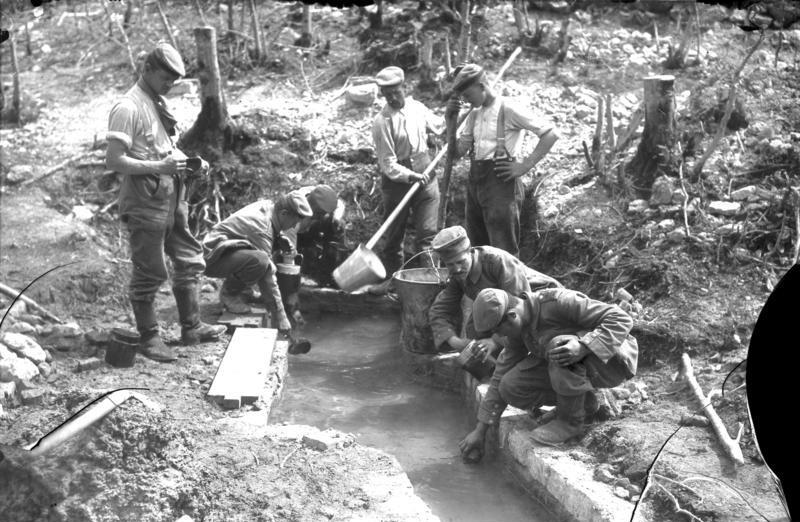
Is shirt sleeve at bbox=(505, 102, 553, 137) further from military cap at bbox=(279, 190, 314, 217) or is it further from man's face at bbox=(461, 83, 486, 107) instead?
military cap at bbox=(279, 190, 314, 217)

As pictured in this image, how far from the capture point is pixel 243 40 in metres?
11.9

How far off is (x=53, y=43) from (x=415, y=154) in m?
7.67

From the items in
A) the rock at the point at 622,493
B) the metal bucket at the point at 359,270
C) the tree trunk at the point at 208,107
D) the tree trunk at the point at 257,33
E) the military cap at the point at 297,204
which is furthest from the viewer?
the tree trunk at the point at 257,33

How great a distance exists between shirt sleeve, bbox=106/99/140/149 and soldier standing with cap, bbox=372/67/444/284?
8.76 ft

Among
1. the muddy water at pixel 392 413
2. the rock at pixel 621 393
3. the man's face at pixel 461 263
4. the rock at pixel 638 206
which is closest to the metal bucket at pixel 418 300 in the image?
the muddy water at pixel 392 413

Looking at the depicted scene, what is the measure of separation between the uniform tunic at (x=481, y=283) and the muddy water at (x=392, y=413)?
2.52 ft

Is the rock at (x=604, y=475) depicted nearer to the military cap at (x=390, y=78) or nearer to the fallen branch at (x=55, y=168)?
the military cap at (x=390, y=78)

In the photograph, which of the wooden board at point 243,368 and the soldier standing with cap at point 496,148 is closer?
the wooden board at point 243,368

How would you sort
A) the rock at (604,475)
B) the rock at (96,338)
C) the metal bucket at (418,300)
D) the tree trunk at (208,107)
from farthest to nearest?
the tree trunk at (208,107), the metal bucket at (418,300), the rock at (96,338), the rock at (604,475)

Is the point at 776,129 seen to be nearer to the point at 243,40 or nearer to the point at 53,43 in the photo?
the point at 243,40

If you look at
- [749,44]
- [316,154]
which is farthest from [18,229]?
[749,44]

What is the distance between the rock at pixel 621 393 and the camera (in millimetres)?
6305

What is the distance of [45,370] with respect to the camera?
21.1ft

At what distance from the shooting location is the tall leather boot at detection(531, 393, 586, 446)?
5.72 m
